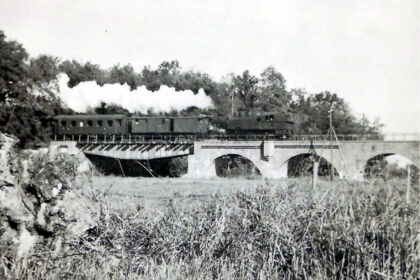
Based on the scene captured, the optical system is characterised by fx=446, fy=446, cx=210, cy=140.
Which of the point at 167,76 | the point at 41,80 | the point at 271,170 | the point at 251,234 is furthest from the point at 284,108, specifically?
the point at 251,234

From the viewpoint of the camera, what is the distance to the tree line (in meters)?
36.4

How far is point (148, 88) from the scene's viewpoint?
5450 cm

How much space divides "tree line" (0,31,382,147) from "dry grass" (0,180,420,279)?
27.7m

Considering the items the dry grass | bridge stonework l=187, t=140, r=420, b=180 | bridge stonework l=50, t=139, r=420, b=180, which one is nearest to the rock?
the dry grass

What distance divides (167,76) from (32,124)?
20773 mm

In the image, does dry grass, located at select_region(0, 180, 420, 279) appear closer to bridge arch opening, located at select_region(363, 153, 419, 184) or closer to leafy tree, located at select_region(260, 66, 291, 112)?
bridge arch opening, located at select_region(363, 153, 419, 184)

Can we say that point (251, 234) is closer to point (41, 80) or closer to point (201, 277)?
point (201, 277)

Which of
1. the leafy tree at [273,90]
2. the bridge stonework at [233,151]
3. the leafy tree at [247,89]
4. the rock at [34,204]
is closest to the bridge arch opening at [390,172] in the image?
the rock at [34,204]

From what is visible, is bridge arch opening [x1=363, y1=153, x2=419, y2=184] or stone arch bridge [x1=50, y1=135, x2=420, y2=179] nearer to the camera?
bridge arch opening [x1=363, y1=153, x2=419, y2=184]

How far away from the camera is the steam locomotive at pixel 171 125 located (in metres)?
42.7

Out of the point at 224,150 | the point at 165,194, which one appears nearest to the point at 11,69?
the point at 224,150

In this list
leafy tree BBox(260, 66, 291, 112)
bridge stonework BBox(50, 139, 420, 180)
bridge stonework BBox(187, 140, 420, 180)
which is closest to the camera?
bridge stonework BBox(187, 140, 420, 180)

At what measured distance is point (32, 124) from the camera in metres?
38.4

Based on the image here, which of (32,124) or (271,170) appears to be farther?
(271,170)
